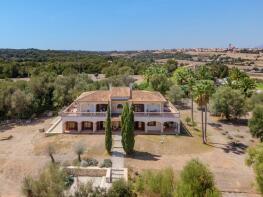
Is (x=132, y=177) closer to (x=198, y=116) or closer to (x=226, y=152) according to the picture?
(x=226, y=152)

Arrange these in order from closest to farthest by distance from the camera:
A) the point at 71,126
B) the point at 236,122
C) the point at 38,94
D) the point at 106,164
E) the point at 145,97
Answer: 1. the point at 106,164
2. the point at 71,126
3. the point at 145,97
4. the point at 236,122
5. the point at 38,94

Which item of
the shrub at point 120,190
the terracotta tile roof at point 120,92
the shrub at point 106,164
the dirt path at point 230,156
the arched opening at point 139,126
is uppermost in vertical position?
the terracotta tile roof at point 120,92

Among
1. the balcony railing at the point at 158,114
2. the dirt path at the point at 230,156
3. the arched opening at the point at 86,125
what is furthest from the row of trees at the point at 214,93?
the arched opening at the point at 86,125

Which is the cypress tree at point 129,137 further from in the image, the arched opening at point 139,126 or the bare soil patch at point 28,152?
the arched opening at point 139,126

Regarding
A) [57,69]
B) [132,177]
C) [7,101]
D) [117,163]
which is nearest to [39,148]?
[117,163]

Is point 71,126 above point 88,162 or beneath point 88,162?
above

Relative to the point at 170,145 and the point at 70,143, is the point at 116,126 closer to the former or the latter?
the point at 70,143

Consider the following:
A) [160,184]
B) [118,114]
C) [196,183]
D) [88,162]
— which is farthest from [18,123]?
[196,183]
